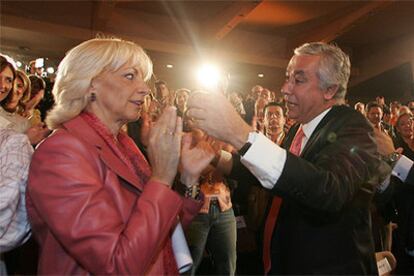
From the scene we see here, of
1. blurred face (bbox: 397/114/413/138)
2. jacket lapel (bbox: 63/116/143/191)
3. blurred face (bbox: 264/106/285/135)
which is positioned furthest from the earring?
blurred face (bbox: 397/114/413/138)

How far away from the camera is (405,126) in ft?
13.4

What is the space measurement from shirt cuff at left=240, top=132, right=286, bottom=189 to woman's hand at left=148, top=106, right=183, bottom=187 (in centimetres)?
22

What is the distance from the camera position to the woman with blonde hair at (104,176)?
1.06 metres

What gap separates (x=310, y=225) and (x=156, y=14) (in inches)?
278

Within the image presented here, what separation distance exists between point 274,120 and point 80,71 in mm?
2608

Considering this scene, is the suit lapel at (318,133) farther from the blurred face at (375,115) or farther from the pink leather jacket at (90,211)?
the blurred face at (375,115)

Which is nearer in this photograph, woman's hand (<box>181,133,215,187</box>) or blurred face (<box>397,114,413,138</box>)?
woman's hand (<box>181,133,215,187</box>)

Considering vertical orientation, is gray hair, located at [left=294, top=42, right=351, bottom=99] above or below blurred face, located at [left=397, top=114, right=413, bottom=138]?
above

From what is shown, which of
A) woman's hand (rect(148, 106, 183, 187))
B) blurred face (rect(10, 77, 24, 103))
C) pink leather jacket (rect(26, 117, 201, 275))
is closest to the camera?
pink leather jacket (rect(26, 117, 201, 275))

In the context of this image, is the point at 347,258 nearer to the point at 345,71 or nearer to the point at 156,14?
the point at 345,71

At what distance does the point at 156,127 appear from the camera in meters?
1.26

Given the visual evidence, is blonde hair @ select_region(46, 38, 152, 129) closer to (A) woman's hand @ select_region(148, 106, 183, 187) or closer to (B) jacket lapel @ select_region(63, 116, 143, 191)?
(B) jacket lapel @ select_region(63, 116, 143, 191)

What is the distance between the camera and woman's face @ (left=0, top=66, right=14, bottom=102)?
2.33m

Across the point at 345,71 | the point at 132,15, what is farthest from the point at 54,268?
the point at 132,15
